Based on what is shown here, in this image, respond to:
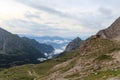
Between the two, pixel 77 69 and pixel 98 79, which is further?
pixel 77 69

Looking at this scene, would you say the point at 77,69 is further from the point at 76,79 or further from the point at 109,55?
the point at 76,79

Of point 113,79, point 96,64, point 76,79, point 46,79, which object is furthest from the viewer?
point 46,79

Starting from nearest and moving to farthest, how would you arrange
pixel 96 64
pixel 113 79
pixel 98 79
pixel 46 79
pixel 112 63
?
pixel 113 79
pixel 98 79
pixel 112 63
pixel 96 64
pixel 46 79

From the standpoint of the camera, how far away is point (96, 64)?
606 ft

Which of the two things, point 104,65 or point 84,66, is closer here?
point 104,65

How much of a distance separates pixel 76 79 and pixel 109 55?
56575mm

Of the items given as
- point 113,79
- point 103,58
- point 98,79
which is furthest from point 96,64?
point 113,79

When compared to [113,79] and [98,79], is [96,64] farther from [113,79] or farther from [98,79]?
[113,79]

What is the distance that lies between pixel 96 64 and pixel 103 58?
8.17m

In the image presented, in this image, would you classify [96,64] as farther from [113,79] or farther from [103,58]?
[113,79]

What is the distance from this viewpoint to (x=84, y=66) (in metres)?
193

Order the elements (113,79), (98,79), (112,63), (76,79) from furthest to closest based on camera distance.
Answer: (112,63)
(76,79)
(98,79)
(113,79)

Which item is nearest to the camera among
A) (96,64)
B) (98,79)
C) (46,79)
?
(98,79)

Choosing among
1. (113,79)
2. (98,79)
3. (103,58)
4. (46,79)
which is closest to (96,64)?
(103,58)
